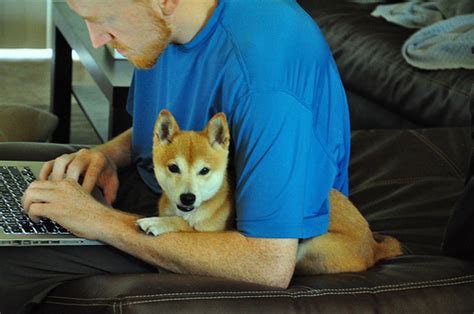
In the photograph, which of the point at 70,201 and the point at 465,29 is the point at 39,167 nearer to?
the point at 70,201

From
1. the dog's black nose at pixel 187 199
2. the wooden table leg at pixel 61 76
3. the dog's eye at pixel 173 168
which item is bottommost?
the wooden table leg at pixel 61 76

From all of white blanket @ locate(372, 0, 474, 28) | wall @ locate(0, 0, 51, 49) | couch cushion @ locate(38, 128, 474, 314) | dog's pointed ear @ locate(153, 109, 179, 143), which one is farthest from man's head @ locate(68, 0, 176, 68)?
wall @ locate(0, 0, 51, 49)

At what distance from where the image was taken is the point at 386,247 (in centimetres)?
160

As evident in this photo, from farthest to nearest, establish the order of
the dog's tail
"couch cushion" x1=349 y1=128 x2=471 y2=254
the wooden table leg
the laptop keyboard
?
the wooden table leg
"couch cushion" x1=349 y1=128 x2=471 y2=254
the dog's tail
the laptop keyboard

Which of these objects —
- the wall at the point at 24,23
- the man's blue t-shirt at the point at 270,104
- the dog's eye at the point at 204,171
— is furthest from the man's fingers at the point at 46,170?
the wall at the point at 24,23

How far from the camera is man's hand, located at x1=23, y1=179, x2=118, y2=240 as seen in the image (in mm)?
1398

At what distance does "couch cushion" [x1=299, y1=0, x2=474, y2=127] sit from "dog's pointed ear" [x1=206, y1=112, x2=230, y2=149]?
4.31 feet

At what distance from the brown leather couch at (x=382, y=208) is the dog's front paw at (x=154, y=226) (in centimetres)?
9

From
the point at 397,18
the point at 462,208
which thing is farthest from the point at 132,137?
the point at 397,18

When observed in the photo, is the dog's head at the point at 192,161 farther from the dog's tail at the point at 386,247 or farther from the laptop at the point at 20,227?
the dog's tail at the point at 386,247

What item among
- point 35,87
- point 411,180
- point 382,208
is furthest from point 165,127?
point 35,87

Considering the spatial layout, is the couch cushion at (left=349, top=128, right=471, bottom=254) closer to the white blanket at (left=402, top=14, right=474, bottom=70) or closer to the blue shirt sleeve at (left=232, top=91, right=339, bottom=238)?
the blue shirt sleeve at (left=232, top=91, right=339, bottom=238)

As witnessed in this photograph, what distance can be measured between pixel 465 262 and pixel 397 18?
6.16ft

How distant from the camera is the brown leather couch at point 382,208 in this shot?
1261 millimetres
